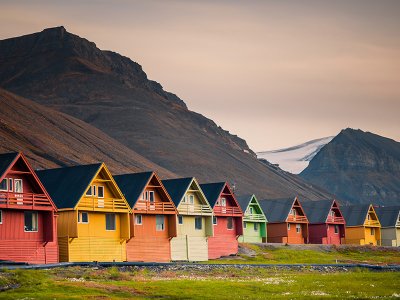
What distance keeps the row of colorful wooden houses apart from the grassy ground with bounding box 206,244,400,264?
11.9 feet

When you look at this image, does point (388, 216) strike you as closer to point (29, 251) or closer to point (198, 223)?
point (198, 223)

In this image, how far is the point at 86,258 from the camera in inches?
3189

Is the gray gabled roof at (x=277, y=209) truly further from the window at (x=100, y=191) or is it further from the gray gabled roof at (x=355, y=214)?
the window at (x=100, y=191)

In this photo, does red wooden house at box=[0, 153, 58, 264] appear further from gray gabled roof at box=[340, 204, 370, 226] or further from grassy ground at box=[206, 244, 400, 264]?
gray gabled roof at box=[340, 204, 370, 226]

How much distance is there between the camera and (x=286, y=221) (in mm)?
122188

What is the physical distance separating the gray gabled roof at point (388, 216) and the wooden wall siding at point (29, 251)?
80964 mm

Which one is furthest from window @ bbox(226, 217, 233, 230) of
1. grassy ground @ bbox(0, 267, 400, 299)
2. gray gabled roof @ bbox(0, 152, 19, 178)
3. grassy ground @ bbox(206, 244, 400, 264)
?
grassy ground @ bbox(0, 267, 400, 299)

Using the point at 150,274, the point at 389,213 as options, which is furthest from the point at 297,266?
the point at 389,213

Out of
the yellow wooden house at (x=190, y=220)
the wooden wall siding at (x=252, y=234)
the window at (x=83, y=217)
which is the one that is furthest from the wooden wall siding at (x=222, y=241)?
the window at (x=83, y=217)

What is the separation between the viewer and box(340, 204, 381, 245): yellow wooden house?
138125 mm

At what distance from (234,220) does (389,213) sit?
1947 inches

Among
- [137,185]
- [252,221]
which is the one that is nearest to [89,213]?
[137,185]

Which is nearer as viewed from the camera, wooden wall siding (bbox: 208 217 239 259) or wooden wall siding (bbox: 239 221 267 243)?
wooden wall siding (bbox: 208 217 239 259)

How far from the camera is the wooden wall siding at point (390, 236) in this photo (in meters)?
144
